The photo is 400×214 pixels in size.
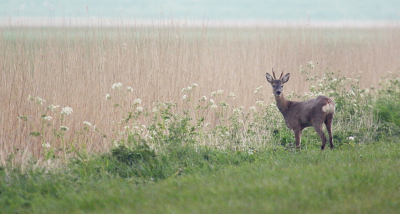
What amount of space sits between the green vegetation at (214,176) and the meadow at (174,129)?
0.02 m

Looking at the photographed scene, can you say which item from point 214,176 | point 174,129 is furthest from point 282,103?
point 214,176

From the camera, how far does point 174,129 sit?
702 cm

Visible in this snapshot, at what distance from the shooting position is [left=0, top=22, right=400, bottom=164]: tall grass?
Result: 7766 millimetres

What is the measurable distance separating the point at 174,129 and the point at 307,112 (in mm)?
2152

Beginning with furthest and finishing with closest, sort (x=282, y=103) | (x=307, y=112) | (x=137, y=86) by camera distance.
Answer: (x=137, y=86) < (x=282, y=103) < (x=307, y=112)

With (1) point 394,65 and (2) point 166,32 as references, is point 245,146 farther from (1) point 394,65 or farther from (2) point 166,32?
(1) point 394,65

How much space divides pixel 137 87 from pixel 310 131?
12.4 feet

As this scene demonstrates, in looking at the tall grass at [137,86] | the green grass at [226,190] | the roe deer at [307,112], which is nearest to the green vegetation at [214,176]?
the green grass at [226,190]

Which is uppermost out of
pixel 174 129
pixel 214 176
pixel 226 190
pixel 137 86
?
pixel 137 86

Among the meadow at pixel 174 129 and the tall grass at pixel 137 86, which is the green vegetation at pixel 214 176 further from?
the tall grass at pixel 137 86

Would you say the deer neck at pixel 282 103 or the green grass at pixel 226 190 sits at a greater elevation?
the deer neck at pixel 282 103

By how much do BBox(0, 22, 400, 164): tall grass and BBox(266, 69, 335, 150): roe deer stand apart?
686mm

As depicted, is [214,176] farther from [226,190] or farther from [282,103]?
[282,103]

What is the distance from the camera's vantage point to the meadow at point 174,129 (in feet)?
15.8
